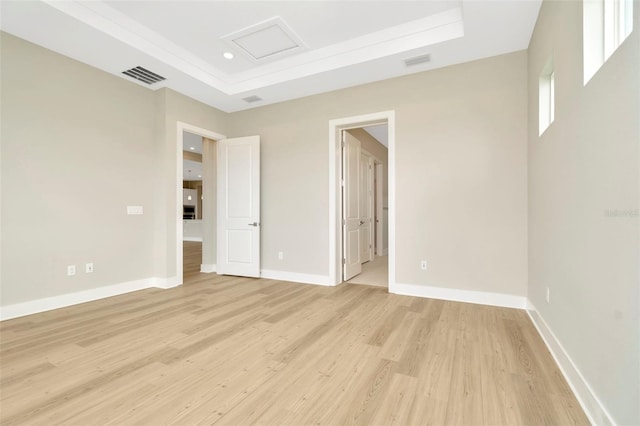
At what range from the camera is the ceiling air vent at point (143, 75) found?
3.73m

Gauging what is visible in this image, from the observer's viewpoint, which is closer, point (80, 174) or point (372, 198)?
point (80, 174)

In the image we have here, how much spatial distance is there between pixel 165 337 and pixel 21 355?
1.00 meters

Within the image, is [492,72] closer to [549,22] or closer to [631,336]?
[549,22]

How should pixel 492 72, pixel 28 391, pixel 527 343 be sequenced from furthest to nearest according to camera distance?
pixel 492 72 → pixel 527 343 → pixel 28 391

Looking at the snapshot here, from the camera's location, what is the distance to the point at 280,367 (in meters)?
1.96

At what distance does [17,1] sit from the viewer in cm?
249

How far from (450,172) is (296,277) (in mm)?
2779

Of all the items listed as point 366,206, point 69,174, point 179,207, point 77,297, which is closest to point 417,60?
point 366,206

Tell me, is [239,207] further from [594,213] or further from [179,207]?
[594,213]

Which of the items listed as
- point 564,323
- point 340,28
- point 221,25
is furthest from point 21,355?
point 340,28

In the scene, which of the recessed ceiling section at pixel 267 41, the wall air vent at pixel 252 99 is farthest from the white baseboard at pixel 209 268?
the recessed ceiling section at pixel 267 41

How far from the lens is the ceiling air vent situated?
3.73 meters

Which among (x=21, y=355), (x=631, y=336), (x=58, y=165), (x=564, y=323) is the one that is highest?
(x=58, y=165)

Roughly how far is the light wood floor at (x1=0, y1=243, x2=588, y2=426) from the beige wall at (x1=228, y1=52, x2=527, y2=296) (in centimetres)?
56
